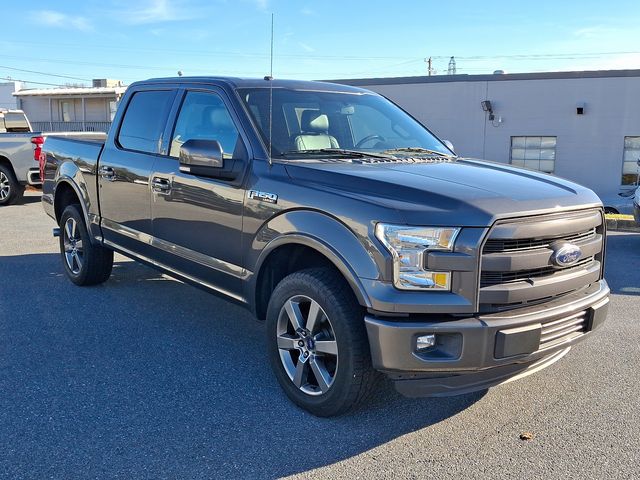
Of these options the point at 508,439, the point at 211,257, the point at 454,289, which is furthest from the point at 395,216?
the point at 211,257

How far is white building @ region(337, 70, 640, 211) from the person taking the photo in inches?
866

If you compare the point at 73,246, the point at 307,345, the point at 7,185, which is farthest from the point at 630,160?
the point at 307,345

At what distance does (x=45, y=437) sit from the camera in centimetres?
334

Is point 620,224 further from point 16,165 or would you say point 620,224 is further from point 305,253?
point 16,165

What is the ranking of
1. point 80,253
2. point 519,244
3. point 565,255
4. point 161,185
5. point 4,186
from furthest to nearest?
point 4,186 < point 80,253 < point 161,185 < point 565,255 < point 519,244

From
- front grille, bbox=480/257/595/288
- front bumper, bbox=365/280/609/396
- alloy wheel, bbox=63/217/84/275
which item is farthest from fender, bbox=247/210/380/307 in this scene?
alloy wheel, bbox=63/217/84/275

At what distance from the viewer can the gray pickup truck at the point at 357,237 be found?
122 inches

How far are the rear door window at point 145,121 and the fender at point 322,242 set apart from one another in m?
1.61

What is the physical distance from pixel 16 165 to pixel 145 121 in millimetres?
9020

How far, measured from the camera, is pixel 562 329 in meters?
3.42

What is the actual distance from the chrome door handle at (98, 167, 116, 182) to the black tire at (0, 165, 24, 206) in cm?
856

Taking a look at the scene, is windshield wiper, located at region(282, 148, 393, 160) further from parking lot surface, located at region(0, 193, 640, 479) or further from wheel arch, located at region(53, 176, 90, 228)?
wheel arch, located at region(53, 176, 90, 228)

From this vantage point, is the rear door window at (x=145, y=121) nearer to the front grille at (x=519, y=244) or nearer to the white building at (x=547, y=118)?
the front grille at (x=519, y=244)

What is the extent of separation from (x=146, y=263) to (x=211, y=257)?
114 centimetres
